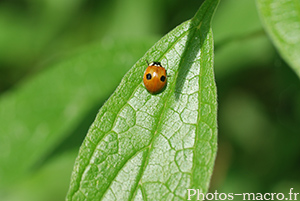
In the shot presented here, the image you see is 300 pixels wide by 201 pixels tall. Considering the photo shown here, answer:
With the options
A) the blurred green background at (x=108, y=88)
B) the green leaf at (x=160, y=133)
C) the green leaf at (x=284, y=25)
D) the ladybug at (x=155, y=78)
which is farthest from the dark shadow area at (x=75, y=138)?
the green leaf at (x=284, y=25)

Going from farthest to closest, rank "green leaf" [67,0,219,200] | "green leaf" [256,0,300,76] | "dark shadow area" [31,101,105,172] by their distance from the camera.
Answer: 1. "dark shadow area" [31,101,105,172]
2. "green leaf" [67,0,219,200]
3. "green leaf" [256,0,300,76]

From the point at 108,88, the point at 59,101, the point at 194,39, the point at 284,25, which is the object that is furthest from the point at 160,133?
the point at 59,101

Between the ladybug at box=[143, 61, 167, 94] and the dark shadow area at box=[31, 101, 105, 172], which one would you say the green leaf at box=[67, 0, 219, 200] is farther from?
the dark shadow area at box=[31, 101, 105, 172]

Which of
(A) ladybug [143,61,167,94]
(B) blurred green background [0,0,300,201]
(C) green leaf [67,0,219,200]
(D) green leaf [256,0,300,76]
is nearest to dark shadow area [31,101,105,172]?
(B) blurred green background [0,0,300,201]

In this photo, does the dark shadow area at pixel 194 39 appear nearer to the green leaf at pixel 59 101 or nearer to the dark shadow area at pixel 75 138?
the green leaf at pixel 59 101

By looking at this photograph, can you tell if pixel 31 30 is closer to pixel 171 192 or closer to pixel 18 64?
pixel 18 64

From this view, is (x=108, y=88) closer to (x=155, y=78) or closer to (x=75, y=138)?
(x=75, y=138)
